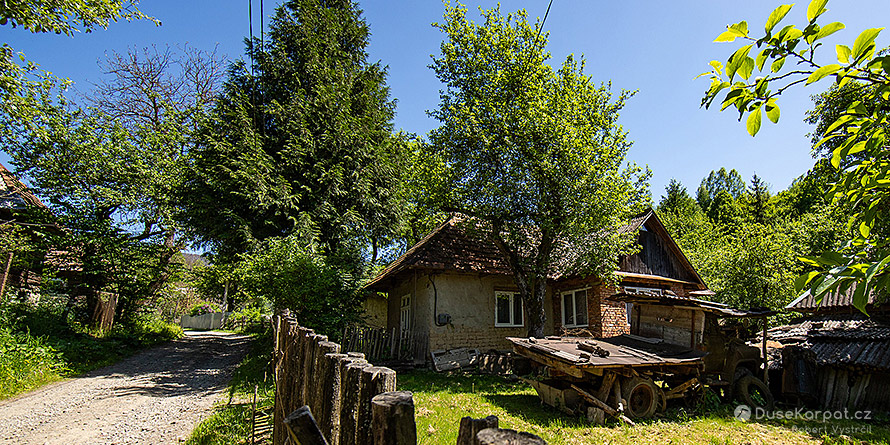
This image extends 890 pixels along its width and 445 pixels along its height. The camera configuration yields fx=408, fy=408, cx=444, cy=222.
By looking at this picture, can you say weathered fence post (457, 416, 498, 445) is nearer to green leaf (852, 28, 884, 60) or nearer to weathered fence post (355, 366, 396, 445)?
weathered fence post (355, 366, 396, 445)

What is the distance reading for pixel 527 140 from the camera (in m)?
12.7

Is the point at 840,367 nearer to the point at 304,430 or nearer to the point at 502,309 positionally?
the point at 502,309

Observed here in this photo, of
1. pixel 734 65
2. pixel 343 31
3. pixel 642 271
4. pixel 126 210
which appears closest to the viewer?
pixel 734 65

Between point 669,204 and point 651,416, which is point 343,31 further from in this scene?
point 669,204

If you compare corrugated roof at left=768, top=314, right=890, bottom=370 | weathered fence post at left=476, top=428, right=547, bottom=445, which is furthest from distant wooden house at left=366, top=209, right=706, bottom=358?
weathered fence post at left=476, top=428, right=547, bottom=445

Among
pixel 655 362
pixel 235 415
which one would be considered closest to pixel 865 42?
pixel 655 362

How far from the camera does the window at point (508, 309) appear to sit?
1574 centimetres

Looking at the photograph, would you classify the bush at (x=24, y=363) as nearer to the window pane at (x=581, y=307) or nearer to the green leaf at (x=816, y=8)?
the green leaf at (x=816, y=8)

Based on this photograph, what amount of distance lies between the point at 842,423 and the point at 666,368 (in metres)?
3.47

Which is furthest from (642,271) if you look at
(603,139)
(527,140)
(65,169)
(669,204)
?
(669,204)

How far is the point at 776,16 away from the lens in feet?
5.88

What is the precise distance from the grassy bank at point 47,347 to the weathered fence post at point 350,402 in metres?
11.3

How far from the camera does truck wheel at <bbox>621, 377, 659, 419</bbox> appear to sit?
26.1 feet

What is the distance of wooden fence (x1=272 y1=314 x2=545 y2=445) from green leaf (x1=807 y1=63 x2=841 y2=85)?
6.65 feet
